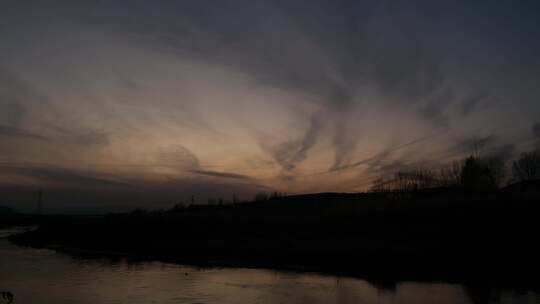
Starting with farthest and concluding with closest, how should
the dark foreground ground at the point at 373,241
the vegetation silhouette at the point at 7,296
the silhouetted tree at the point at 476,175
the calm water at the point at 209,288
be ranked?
the silhouetted tree at the point at 476,175 < the dark foreground ground at the point at 373,241 < the calm water at the point at 209,288 < the vegetation silhouette at the point at 7,296

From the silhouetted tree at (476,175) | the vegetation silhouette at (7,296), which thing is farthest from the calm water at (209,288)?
the silhouetted tree at (476,175)

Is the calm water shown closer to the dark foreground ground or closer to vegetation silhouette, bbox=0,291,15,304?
vegetation silhouette, bbox=0,291,15,304

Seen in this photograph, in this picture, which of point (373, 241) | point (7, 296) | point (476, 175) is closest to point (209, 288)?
point (7, 296)

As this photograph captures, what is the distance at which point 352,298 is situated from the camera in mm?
19266

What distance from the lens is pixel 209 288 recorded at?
71.0 feet

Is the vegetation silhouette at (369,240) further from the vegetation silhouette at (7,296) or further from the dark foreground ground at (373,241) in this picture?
the vegetation silhouette at (7,296)

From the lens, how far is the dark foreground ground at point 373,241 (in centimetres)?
2683

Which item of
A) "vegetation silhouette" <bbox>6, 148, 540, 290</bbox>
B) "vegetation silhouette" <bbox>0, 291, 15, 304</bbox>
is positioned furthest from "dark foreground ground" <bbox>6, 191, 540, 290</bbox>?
"vegetation silhouette" <bbox>0, 291, 15, 304</bbox>

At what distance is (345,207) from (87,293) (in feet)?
91.7

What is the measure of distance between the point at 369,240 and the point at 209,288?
639 inches

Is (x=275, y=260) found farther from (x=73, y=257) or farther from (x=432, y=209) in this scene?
(x=73, y=257)

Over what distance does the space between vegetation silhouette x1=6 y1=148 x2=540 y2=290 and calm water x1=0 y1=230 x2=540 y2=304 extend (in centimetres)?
277

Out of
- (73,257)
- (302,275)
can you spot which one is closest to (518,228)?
(302,275)

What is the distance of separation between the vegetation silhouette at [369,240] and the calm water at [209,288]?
9.10 ft
